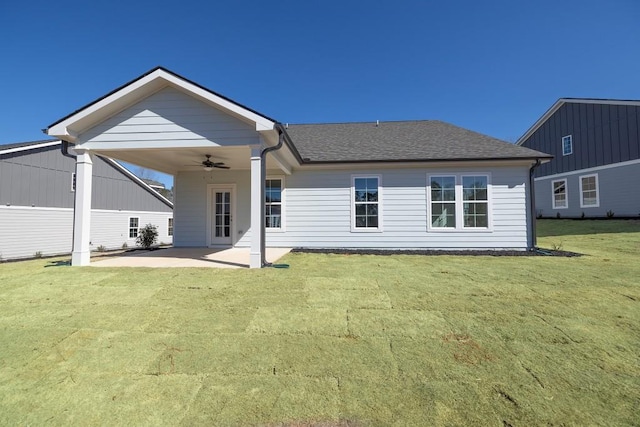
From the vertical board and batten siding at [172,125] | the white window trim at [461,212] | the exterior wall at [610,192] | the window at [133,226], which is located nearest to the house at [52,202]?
the window at [133,226]

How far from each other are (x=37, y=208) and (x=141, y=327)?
15807 millimetres

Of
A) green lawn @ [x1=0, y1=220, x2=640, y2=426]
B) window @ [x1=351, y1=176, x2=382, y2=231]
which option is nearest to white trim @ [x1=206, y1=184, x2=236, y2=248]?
window @ [x1=351, y1=176, x2=382, y2=231]

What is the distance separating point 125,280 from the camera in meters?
5.10

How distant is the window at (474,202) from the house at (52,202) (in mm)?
16182

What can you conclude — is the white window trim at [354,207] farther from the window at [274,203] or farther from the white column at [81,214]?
the white column at [81,214]

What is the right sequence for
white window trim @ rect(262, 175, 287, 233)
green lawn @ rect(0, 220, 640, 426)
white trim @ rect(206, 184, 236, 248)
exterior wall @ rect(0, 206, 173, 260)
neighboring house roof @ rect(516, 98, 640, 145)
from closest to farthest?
green lawn @ rect(0, 220, 640, 426)
white window trim @ rect(262, 175, 287, 233)
white trim @ rect(206, 184, 236, 248)
exterior wall @ rect(0, 206, 173, 260)
neighboring house roof @ rect(516, 98, 640, 145)

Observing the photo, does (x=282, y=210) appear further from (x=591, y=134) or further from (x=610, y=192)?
(x=591, y=134)

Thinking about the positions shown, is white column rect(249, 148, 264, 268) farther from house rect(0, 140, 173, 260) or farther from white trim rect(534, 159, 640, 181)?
white trim rect(534, 159, 640, 181)

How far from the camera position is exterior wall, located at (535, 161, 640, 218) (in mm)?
14508

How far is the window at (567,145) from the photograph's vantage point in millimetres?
18141

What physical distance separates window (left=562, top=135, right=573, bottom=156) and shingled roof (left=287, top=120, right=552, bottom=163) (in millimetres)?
12079

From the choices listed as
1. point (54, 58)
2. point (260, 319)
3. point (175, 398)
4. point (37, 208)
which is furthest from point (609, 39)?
point (37, 208)

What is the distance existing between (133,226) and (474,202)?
2029cm

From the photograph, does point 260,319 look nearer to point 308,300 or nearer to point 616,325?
point 308,300
